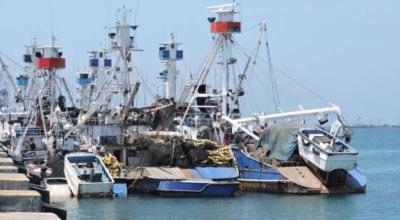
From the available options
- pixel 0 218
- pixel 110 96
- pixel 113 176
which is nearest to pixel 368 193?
pixel 113 176

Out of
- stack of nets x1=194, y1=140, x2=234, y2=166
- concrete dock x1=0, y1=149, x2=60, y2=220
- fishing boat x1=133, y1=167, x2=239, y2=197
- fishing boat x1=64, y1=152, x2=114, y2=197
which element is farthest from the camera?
stack of nets x1=194, y1=140, x2=234, y2=166

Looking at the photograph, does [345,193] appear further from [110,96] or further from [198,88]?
[110,96]

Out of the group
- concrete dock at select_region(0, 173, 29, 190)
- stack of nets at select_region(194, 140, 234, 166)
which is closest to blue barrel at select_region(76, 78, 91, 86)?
stack of nets at select_region(194, 140, 234, 166)

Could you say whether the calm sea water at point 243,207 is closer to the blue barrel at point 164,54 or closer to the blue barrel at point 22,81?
the blue barrel at point 164,54

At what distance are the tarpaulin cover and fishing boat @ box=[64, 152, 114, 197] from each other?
36.3ft

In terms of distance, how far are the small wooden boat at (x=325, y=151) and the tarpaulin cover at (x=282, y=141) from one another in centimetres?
71

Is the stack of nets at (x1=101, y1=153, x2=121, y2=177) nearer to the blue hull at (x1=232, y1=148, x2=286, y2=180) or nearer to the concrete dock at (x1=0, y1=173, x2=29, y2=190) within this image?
the blue hull at (x1=232, y1=148, x2=286, y2=180)

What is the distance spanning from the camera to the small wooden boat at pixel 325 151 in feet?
168

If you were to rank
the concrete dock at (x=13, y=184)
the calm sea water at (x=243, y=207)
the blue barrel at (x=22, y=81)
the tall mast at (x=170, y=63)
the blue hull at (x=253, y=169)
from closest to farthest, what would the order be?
the concrete dock at (x=13, y=184) < the calm sea water at (x=243, y=207) < the blue hull at (x=253, y=169) < the tall mast at (x=170, y=63) < the blue barrel at (x=22, y=81)

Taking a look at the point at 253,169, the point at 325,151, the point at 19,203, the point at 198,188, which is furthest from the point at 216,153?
the point at 19,203

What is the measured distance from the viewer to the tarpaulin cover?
2164 inches

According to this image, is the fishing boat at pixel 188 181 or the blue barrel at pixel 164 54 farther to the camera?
the blue barrel at pixel 164 54

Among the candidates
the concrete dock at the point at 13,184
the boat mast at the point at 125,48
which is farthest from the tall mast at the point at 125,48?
the concrete dock at the point at 13,184

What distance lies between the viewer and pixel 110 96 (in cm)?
6675
